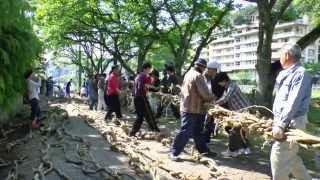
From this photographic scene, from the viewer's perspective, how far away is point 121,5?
86.7ft

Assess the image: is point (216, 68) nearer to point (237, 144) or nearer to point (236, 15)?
point (237, 144)

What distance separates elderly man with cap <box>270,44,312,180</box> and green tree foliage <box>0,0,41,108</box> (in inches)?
190

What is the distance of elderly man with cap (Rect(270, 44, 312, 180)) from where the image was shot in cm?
562

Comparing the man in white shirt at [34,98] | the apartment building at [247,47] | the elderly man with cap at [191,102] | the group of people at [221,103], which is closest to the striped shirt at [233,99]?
the group of people at [221,103]

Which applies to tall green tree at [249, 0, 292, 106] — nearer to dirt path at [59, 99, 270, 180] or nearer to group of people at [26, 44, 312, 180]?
group of people at [26, 44, 312, 180]

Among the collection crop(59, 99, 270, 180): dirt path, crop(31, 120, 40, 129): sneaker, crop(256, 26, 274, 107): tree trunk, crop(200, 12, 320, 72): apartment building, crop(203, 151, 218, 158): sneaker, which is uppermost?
crop(200, 12, 320, 72): apartment building

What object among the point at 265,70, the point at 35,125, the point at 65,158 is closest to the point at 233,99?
the point at 65,158

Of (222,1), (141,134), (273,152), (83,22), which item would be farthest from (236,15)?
(273,152)

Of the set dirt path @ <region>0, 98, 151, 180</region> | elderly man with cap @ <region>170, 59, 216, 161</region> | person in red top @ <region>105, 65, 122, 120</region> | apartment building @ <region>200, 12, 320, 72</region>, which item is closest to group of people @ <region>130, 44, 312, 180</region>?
elderly man with cap @ <region>170, 59, 216, 161</region>

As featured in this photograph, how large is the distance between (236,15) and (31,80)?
16.3 meters

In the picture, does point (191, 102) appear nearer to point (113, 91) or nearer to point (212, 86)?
point (212, 86)

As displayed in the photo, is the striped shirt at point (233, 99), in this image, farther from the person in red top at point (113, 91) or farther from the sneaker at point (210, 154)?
the person in red top at point (113, 91)

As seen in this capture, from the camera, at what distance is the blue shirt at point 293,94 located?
221 inches

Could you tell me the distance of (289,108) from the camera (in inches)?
221
